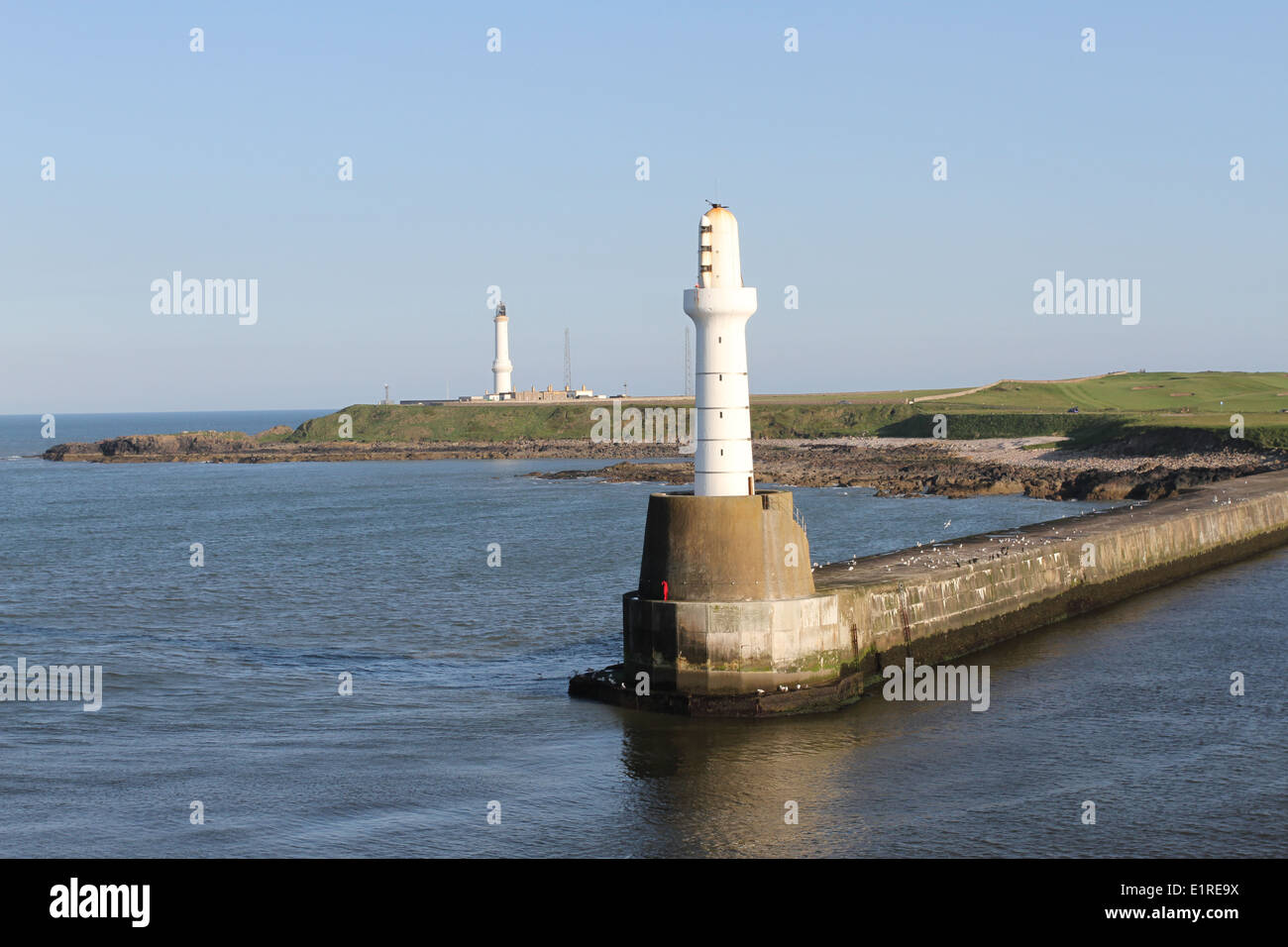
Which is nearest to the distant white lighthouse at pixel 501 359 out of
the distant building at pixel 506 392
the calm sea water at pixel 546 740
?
the distant building at pixel 506 392

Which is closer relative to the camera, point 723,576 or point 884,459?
point 723,576

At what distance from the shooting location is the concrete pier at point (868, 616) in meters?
26.4

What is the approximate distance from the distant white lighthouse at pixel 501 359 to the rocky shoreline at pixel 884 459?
14195mm

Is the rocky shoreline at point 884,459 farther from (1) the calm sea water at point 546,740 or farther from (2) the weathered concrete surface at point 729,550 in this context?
(2) the weathered concrete surface at point 729,550

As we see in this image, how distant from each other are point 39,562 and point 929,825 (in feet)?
152

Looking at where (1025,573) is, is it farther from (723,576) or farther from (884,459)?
(884,459)

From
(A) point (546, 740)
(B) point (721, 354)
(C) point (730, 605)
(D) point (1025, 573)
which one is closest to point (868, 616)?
(C) point (730, 605)

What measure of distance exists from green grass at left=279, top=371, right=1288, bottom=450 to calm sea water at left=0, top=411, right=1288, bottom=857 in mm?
70619

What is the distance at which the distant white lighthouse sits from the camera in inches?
5812

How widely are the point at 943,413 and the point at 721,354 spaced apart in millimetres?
109434

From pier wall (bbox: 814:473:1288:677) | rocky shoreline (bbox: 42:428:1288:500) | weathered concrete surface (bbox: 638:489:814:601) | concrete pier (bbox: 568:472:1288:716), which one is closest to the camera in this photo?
concrete pier (bbox: 568:472:1288:716)

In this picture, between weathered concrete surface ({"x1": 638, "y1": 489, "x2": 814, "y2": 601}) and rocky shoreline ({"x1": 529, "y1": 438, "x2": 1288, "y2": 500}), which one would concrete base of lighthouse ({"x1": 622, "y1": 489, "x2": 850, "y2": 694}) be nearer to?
weathered concrete surface ({"x1": 638, "y1": 489, "x2": 814, "y2": 601})

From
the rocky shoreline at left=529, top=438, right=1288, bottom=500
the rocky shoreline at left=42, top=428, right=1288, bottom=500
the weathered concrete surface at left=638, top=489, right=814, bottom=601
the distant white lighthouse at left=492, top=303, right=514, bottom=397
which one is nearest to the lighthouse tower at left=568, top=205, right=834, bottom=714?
the weathered concrete surface at left=638, top=489, right=814, bottom=601

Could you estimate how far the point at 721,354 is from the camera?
88.8 ft
